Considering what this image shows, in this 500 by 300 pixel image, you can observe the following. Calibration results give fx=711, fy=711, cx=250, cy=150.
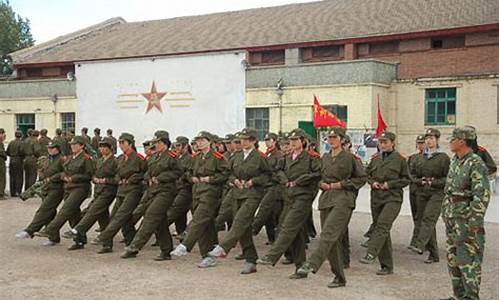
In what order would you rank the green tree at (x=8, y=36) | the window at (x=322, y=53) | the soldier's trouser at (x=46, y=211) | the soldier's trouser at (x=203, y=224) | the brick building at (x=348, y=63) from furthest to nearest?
the green tree at (x=8, y=36) < the window at (x=322, y=53) < the brick building at (x=348, y=63) < the soldier's trouser at (x=46, y=211) < the soldier's trouser at (x=203, y=224)

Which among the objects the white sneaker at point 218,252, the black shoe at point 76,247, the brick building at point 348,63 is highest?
the brick building at point 348,63

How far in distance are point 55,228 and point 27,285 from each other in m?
2.62

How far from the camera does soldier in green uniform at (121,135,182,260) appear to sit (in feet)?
31.9

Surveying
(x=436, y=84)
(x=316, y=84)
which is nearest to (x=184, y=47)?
(x=316, y=84)

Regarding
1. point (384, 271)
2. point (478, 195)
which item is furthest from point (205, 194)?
point (478, 195)

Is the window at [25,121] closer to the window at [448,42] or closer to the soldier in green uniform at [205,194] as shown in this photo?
the window at [448,42]

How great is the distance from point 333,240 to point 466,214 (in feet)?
4.99

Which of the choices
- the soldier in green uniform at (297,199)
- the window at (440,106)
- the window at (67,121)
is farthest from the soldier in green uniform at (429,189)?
the window at (67,121)

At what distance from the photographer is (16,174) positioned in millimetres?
18234

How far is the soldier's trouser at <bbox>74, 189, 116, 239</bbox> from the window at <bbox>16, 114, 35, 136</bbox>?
25.8m

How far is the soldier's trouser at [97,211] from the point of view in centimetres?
1038

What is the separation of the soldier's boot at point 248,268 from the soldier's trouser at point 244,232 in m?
0.05

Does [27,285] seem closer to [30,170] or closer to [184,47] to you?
[30,170]

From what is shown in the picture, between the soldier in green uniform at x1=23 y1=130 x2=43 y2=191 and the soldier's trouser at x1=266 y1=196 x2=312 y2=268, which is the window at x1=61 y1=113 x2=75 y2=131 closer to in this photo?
the soldier in green uniform at x1=23 y1=130 x2=43 y2=191
